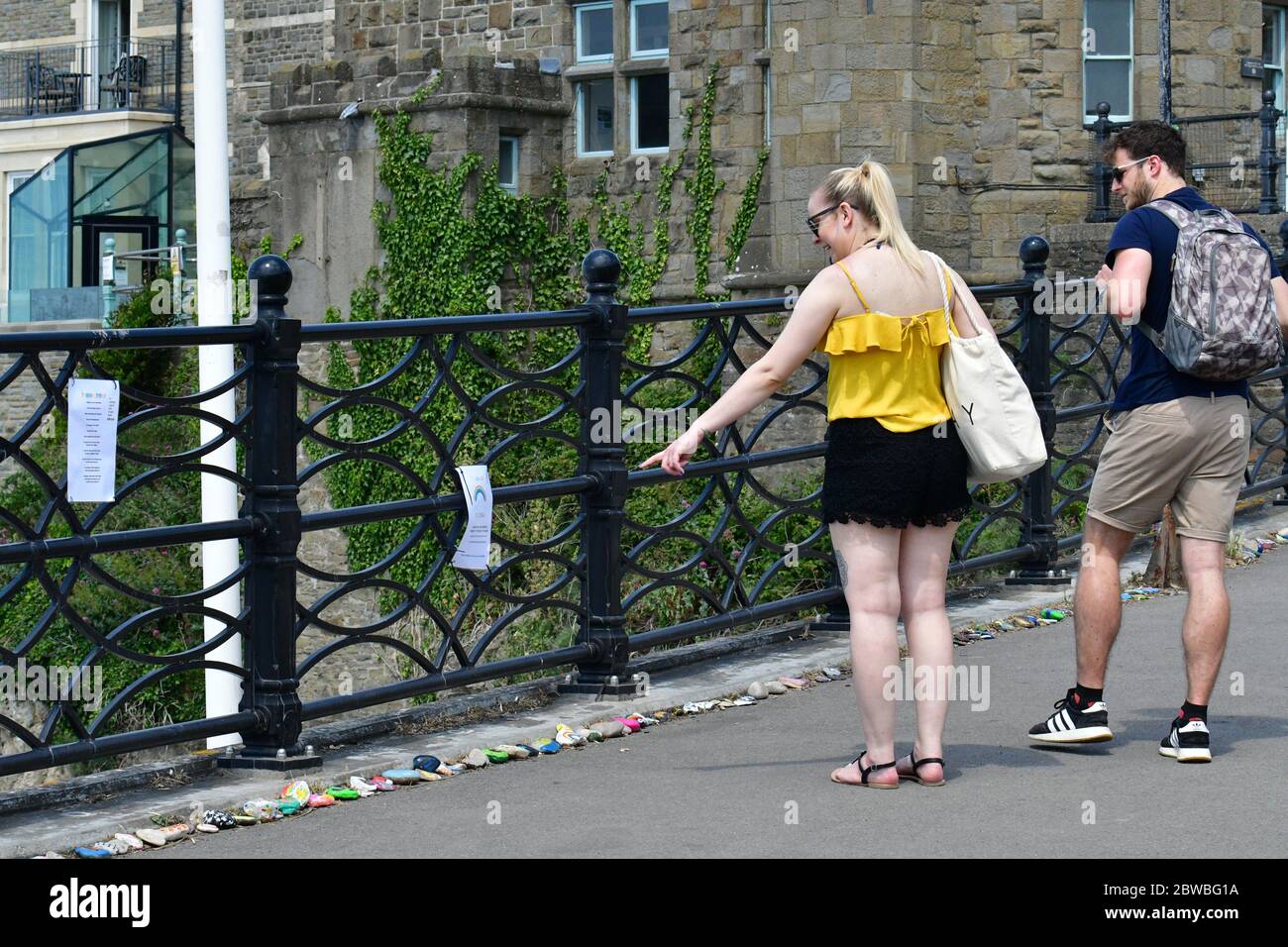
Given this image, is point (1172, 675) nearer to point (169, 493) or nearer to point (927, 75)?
point (927, 75)

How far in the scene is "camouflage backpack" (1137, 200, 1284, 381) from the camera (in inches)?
244

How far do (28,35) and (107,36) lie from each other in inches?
82.4

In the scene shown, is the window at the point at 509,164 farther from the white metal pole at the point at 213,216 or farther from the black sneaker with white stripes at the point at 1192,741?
the black sneaker with white stripes at the point at 1192,741

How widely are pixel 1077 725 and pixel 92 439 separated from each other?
3262 millimetres

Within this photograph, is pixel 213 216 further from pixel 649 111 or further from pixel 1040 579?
pixel 649 111

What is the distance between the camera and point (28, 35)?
136 feet

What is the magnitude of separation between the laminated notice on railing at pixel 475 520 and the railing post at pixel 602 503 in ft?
1.68

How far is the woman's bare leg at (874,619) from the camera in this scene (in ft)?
Answer: 19.4

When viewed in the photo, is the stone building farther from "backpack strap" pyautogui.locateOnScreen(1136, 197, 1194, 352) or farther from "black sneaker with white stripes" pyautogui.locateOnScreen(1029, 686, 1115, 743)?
"black sneaker with white stripes" pyautogui.locateOnScreen(1029, 686, 1115, 743)

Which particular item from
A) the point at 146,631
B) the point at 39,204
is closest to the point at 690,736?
the point at 146,631


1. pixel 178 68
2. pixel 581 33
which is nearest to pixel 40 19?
pixel 178 68

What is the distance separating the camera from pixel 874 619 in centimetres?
Answer: 591

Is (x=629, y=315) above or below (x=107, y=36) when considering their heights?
below

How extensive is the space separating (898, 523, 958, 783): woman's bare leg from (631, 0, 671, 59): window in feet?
56.9
